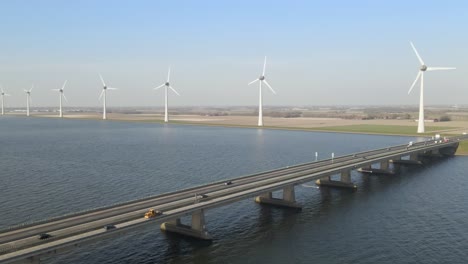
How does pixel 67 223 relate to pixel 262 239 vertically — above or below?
above

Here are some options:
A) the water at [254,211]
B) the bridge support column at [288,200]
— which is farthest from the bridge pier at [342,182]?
the bridge support column at [288,200]

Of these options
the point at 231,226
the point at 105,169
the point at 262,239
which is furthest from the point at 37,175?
the point at 262,239

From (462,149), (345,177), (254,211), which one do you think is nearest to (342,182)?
(345,177)

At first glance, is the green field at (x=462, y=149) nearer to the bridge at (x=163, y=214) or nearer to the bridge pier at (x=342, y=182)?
the bridge at (x=163, y=214)

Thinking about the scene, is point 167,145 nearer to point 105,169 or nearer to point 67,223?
point 105,169

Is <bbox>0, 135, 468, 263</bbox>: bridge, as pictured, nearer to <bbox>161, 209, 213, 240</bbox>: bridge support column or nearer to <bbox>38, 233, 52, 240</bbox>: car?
<bbox>161, 209, 213, 240</bbox>: bridge support column
